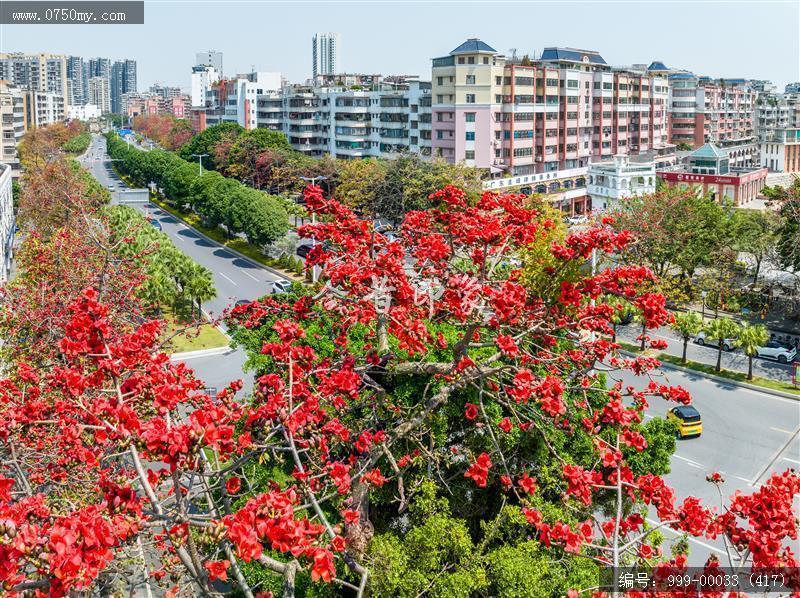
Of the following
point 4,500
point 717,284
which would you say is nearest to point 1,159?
point 717,284

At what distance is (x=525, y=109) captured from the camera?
56281 mm

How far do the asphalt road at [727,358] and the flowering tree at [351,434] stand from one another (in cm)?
1681

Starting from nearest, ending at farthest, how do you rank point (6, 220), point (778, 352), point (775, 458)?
1. point (775, 458)
2. point (778, 352)
3. point (6, 220)

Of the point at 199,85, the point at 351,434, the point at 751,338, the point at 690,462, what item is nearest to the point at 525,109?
the point at 751,338

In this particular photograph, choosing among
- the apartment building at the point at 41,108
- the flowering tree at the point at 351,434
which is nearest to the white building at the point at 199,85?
the apartment building at the point at 41,108

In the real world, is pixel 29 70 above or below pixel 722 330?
above

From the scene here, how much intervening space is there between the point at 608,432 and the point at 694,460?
9.61 meters

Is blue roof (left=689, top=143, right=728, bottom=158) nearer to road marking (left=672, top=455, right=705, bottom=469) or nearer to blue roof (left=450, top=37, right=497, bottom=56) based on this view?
blue roof (left=450, top=37, right=497, bottom=56)

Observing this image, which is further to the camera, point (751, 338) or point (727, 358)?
point (727, 358)

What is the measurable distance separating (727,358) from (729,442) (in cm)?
818

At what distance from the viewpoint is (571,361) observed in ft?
34.4

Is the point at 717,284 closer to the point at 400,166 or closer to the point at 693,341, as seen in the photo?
the point at 693,341

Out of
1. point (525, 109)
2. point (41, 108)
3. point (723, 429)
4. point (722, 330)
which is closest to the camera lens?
point (723, 429)

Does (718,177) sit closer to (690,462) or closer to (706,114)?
(706,114)
